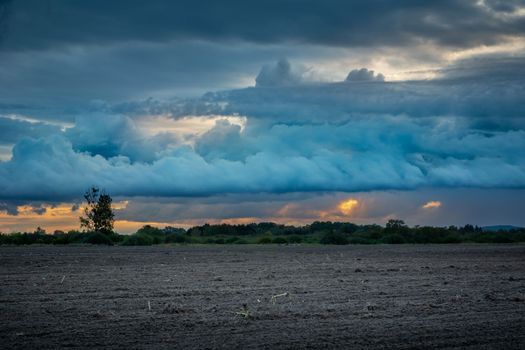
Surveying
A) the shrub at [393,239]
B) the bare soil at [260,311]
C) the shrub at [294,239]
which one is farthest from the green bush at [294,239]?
the bare soil at [260,311]

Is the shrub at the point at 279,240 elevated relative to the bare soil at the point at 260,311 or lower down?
elevated

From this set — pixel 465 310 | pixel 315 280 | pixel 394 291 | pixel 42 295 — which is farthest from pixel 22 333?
pixel 315 280

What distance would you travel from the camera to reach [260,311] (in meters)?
16.8

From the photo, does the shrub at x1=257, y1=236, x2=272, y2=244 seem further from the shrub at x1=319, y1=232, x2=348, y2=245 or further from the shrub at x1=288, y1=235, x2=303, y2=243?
the shrub at x1=319, y1=232, x2=348, y2=245

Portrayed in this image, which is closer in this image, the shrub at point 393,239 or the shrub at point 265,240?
the shrub at point 265,240

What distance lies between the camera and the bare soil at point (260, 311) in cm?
1288

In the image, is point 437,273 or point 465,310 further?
point 437,273

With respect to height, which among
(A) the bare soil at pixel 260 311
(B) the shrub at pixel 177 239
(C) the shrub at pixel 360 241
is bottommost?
(A) the bare soil at pixel 260 311

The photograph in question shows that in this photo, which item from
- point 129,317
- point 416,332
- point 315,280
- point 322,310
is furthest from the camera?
point 315,280

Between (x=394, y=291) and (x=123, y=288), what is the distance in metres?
9.35

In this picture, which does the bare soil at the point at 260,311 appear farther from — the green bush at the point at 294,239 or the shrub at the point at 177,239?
the green bush at the point at 294,239

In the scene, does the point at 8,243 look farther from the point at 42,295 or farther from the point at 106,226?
the point at 42,295

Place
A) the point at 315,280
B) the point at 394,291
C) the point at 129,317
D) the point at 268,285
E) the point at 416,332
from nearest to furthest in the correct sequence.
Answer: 1. the point at 416,332
2. the point at 129,317
3. the point at 394,291
4. the point at 268,285
5. the point at 315,280

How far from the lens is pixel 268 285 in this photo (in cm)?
2367
